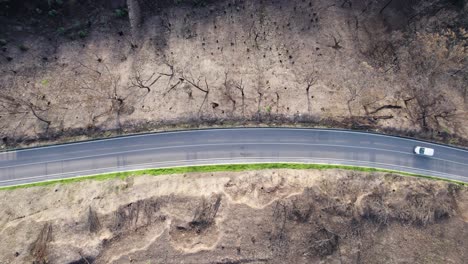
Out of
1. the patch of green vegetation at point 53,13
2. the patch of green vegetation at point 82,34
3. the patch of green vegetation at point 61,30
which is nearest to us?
the patch of green vegetation at point 82,34

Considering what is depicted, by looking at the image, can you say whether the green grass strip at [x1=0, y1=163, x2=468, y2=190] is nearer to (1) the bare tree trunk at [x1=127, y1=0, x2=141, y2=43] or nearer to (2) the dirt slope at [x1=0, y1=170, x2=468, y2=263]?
(2) the dirt slope at [x1=0, y1=170, x2=468, y2=263]

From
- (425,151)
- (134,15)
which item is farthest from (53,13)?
(425,151)

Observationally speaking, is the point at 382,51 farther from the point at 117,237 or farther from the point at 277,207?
the point at 117,237

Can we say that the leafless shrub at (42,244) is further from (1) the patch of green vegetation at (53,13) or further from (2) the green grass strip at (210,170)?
(1) the patch of green vegetation at (53,13)

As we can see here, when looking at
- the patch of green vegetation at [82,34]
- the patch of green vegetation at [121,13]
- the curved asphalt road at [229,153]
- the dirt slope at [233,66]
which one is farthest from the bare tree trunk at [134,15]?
the curved asphalt road at [229,153]

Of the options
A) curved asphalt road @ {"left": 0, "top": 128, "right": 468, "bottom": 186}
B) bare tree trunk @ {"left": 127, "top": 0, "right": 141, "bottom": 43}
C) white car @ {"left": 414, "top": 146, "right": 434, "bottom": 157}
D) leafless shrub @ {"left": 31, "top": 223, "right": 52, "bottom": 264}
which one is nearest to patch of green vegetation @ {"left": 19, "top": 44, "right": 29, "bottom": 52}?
curved asphalt road @ {"left": 0, "top": 128, "right": 468, "bottom": 186}

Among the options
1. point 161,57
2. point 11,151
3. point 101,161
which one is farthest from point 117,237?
point 161,57

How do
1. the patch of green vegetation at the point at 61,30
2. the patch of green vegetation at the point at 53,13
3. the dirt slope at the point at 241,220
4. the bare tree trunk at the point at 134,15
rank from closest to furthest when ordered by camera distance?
1. the dirt slope at the point at 241,220
2. the patch of green vegetation at the point at 53,13
3. the patch of green vegetation at the point at 61,30
4. the bare tree trunk at the point at 134,15

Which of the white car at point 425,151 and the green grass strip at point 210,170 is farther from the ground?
the white car at point 425,151
